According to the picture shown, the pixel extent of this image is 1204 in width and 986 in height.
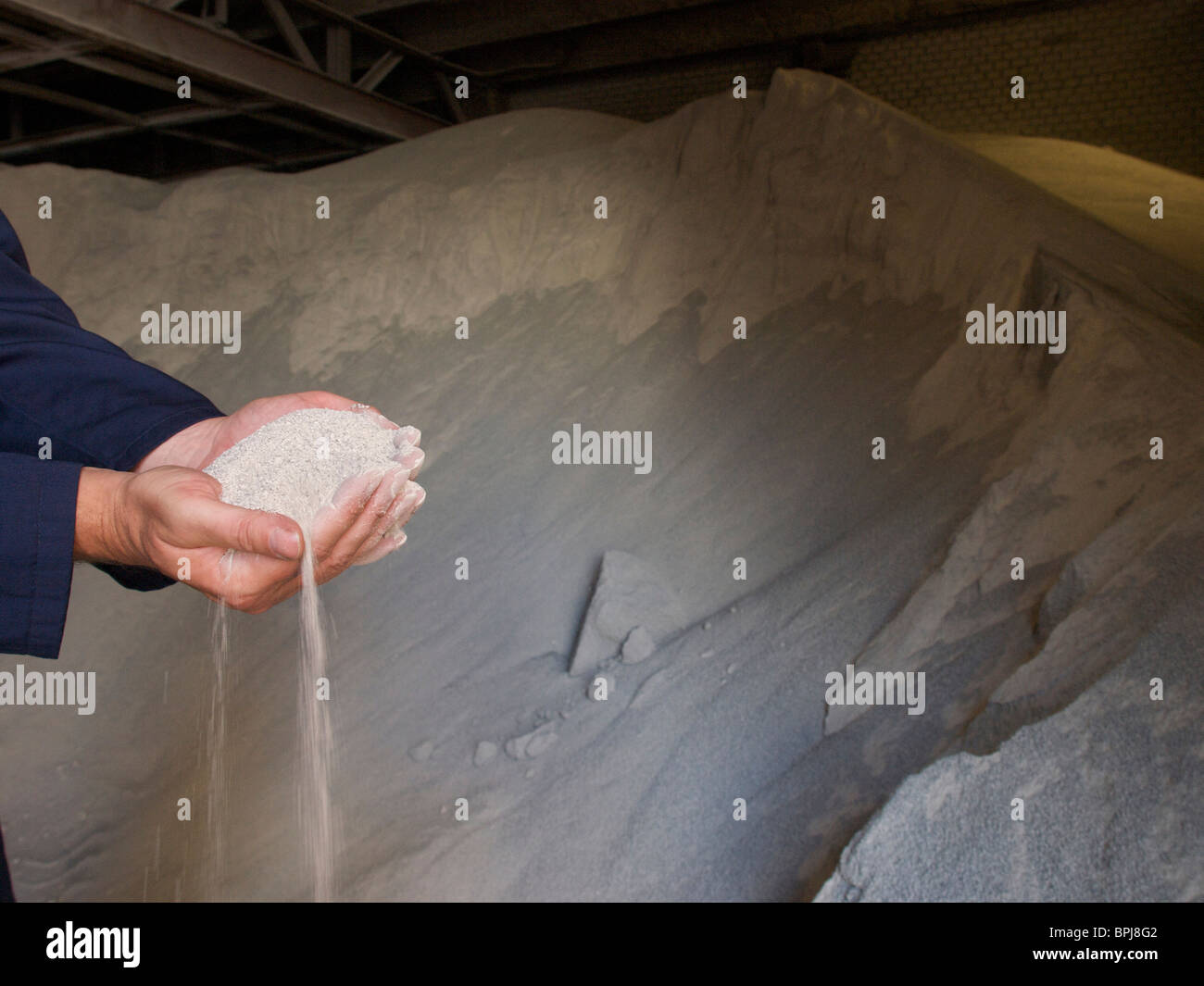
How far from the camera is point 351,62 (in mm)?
9680

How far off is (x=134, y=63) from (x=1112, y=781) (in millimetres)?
8755

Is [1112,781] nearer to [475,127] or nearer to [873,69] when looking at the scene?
[475,127]

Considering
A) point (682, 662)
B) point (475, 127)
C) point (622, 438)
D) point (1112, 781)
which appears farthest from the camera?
point (475, 127)

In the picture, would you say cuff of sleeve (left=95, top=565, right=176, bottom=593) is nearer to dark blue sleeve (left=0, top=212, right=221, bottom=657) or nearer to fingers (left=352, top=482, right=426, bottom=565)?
dark blue sleeve (left=0, top=212, right=221, bottom=657)

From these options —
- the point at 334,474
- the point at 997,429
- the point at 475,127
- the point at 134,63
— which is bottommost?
the point at 334,474

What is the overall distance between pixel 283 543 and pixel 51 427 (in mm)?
818

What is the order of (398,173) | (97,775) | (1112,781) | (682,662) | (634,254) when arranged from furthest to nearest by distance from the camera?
(398,173) < (634,254) < (97,775) < (682,662) < (1112,781)

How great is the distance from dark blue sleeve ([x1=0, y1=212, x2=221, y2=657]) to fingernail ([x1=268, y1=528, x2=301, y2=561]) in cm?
34

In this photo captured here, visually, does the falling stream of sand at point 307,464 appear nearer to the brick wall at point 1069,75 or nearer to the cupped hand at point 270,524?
the cupped hand at point 270,524

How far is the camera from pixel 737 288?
5477 mm

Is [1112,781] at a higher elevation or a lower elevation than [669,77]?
Answer: lower

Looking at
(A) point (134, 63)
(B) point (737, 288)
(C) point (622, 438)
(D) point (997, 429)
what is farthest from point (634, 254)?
(A) point (134, 63)

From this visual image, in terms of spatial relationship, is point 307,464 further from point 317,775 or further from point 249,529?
point 317,775

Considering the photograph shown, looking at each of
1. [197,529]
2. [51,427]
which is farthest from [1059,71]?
[197,529]
